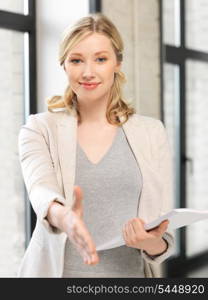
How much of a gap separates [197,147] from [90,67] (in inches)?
80.4

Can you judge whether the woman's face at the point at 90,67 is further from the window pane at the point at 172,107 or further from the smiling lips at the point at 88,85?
the window pane at the point at 172,107

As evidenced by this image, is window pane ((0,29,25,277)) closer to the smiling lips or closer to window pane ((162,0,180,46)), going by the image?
window pane ((162,0,180,46))

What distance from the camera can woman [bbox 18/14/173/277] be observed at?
3.52 ft

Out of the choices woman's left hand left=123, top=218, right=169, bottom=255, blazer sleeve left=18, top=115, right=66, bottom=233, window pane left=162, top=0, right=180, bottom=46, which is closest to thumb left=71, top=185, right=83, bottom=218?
blazer sleeve left=18, top=115, right=66, bottom=233

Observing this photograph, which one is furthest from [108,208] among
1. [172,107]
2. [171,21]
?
[171,21]

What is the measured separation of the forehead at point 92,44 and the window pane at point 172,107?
1.85m

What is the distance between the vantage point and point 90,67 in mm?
1098

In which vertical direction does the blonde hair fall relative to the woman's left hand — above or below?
above

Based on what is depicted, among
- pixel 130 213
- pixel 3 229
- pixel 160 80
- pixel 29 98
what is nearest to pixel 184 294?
pixel 130 213

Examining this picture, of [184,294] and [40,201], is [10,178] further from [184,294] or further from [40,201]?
[40,201]

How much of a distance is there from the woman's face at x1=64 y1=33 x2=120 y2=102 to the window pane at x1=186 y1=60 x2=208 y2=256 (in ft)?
6.40

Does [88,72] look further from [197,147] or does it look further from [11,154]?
[197,147]

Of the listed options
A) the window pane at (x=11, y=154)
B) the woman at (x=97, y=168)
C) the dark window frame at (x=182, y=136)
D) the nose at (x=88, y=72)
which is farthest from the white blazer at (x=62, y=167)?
the dark window frame at (x=182, y=136)

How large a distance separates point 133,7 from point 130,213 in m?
1.89
